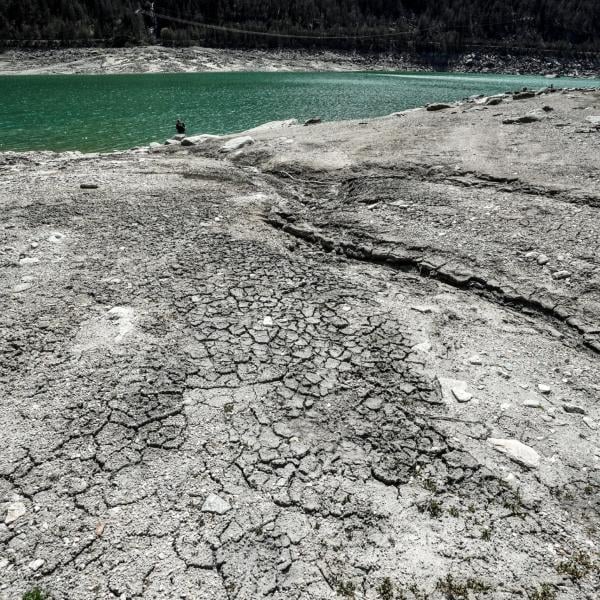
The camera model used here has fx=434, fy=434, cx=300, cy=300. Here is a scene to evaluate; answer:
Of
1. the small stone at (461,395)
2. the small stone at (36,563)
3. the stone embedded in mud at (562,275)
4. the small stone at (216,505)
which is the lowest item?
the small stone at (216,505)

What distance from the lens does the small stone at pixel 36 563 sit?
3035 mm

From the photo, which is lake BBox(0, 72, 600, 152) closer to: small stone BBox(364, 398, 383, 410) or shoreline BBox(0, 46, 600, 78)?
small stone BBox(364, 398, 383, 410)

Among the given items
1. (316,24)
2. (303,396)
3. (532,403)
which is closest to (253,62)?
(316,24)

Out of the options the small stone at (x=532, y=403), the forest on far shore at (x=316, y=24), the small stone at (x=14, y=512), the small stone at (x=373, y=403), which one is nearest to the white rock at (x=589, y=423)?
the small stone at (x=532, y=403)

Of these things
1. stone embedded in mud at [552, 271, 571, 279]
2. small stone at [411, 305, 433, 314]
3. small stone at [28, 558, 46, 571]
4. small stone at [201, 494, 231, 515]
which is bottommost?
small stone at [201, 494, 231, 515]

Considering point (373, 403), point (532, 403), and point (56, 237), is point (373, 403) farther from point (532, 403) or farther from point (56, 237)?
point (56, 237)

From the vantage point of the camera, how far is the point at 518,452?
3906 millimetres

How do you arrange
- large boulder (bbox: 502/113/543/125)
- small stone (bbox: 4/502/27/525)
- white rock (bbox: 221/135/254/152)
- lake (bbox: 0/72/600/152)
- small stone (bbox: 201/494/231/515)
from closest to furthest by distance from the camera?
small stone (bbox: 4/502/27/525), small stone (bbox: 201/494/231/515), white rock (bbox: 221/135/254/152), large boulder (bbox: 502/113/543/125), lake (bbox: 0/72/600/152)

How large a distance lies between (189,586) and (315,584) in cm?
86

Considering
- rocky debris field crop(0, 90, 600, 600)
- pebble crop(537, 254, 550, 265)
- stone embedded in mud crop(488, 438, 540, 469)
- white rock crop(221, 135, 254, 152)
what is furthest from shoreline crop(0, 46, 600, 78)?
stone embedded in mud crop(488, 438, 540, 469)

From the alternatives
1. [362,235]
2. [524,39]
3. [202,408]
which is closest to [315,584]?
[202,408]

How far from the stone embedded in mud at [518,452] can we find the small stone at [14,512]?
400cm

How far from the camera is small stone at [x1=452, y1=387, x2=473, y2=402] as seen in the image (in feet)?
14.6

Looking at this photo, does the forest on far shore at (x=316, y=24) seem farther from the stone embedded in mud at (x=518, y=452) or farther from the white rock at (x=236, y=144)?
the stone embedded in mud at (x=518, y=452)
